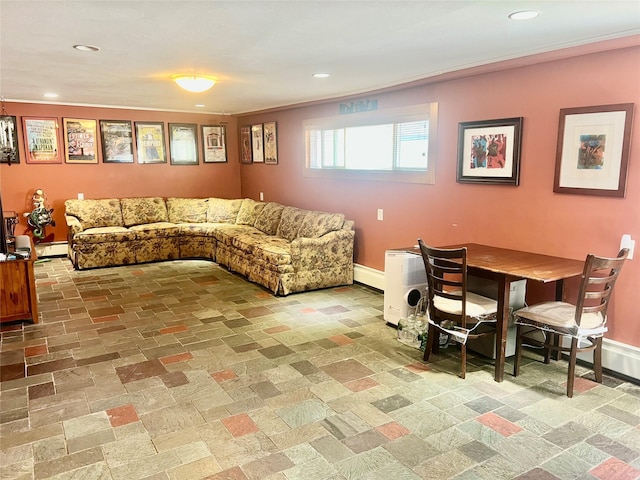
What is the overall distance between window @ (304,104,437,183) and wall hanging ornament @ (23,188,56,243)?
12.7ft

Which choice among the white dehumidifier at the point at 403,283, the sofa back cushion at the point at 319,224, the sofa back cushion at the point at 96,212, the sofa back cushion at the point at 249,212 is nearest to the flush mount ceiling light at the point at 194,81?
the sofa back cushion at the point at 319,224

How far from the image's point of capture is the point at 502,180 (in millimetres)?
3943

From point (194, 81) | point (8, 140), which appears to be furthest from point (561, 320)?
point (8, 140)

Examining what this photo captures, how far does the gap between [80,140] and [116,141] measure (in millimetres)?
514

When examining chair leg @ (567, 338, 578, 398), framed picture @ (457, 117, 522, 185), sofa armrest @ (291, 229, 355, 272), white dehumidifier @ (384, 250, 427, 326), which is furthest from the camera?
sofa armrest @ (291, 229, 355, 272)

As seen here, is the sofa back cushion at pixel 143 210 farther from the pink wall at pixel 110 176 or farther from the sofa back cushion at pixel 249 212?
the sofa back cushion at pixel 249 212

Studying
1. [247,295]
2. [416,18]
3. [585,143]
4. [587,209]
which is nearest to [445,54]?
[416,18]

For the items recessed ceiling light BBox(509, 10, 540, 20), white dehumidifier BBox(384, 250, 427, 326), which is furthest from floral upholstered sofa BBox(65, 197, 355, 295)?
recessed ceiling light BBox(509, 10, 540, 20)

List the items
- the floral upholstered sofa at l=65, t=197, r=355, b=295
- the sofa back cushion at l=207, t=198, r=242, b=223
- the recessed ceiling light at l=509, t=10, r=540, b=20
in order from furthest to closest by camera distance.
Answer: the sofa back cushion at l=207, t=198, r=242, b=223, the floral upholstered sofa at l=65, t=197, r=355, b=295, the recessed ceiling light at l=509, t=10, r=540, b=20

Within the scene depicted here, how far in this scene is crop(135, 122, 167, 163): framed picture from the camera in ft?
24.8

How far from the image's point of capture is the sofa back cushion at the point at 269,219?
6625mm

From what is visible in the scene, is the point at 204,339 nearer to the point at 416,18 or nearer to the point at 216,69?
the point at 216,69

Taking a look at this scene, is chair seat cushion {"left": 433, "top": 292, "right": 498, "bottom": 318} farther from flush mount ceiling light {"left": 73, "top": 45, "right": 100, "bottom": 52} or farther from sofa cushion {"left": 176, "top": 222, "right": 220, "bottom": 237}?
sofa cushion {"left": 176, "top": 222, "right": 220, "bottom": 237}

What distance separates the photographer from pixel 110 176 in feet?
24.4
